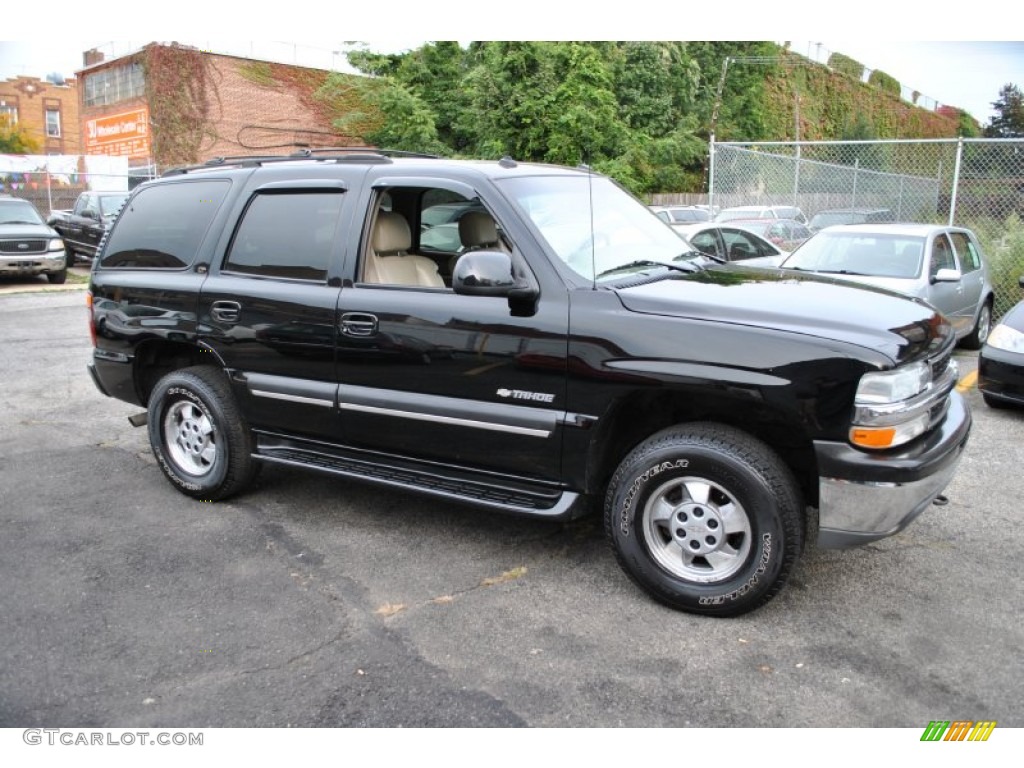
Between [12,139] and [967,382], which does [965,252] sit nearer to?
[967,382]

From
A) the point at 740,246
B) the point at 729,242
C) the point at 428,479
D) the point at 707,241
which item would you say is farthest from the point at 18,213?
the point at 428,479

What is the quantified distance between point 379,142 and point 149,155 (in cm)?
940

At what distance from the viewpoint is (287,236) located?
4.67m

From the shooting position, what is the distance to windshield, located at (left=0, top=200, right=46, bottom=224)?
56.9ft

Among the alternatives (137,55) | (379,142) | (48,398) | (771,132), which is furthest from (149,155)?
(771,132)

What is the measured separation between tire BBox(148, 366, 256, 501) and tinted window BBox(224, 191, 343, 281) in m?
0.72

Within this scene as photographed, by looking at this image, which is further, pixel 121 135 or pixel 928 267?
pixel 121 135

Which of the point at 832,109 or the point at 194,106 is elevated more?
the point at 832,109

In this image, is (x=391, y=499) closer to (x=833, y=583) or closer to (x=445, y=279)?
(x=445, y=279)

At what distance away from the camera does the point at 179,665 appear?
11.0ft

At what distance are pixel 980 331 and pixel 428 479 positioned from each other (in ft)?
27.9

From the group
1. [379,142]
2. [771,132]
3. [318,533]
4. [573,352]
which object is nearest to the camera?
[573,352]

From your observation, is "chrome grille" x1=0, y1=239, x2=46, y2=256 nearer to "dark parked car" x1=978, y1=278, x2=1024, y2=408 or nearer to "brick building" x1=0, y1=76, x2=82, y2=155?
"dark parked car" x1=978, y1=278, x2=1024, y2=408

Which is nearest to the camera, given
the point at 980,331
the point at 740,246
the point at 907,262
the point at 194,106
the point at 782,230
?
the point at 907,262
